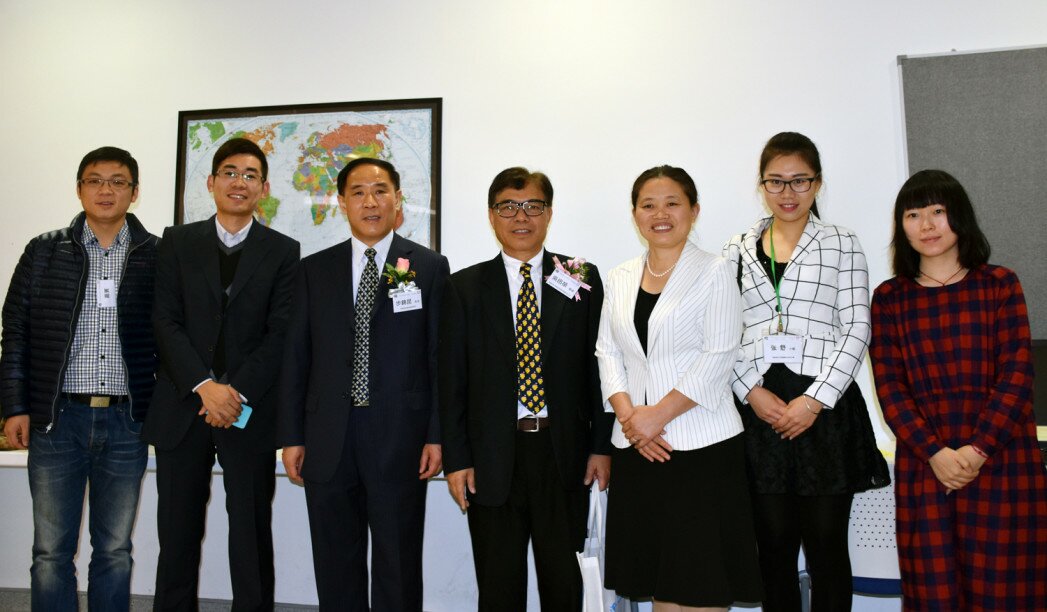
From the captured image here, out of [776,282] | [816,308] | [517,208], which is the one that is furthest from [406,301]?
[816,308]

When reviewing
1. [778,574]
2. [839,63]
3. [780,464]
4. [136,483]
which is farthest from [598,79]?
[136,483]

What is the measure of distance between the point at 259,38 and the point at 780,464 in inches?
132

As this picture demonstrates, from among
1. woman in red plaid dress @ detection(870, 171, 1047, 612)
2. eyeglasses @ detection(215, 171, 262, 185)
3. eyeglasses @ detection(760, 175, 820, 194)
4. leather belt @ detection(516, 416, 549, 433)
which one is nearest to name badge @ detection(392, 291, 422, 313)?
leather belt @ detection(516, 416, 549, 433)

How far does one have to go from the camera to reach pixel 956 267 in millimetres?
2201

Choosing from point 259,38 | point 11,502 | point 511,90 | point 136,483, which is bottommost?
point 11,502

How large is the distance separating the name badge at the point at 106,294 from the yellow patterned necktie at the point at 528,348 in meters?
1.58

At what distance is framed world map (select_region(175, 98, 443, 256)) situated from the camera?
3.55 meters

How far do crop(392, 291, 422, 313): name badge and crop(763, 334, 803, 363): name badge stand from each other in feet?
3.83

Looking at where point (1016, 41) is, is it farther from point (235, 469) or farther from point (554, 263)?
point (235, 469)

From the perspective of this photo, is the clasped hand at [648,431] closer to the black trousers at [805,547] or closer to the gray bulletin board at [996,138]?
the black trousers at [805,547]

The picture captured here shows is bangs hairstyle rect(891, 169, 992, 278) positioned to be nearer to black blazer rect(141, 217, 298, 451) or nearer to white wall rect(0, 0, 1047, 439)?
white wall rect(0, 0, 1047, 439)

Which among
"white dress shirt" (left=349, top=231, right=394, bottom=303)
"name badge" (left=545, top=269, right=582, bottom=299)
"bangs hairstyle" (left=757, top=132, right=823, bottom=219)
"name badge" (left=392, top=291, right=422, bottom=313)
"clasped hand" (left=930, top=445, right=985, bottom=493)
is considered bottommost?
"clasped hand" (left=930, top=445, right=985, bottom=493)

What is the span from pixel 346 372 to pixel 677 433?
3.66ft

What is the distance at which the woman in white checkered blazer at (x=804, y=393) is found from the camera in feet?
7.07
